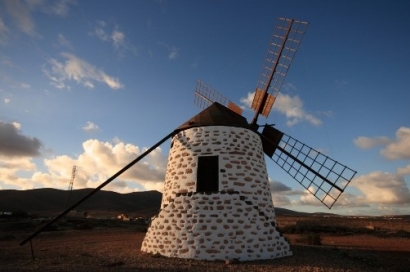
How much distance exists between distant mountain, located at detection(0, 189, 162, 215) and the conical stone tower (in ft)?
203

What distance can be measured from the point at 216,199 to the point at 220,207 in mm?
338

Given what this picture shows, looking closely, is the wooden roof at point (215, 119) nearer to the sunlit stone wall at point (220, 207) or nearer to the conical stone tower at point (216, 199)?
the conical stone tower at point (216, 199)

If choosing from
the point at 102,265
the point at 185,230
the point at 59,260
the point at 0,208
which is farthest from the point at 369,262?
the point at 0,208

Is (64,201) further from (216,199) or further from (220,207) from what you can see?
(220,207)

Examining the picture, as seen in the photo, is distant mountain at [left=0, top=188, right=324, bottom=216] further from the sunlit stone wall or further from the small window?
the small window

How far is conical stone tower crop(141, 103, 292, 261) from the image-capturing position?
10000 millimetres

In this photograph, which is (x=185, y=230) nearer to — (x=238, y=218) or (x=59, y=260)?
(x=238, y=218)

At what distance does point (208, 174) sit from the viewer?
11320mm

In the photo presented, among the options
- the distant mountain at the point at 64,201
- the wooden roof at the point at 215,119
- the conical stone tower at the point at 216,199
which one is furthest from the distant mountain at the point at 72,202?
the conical stone tower at the point at 216,199

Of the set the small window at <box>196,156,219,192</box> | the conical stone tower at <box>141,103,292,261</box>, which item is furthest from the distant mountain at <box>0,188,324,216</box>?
the small window at <box>196,156,219,192</box>

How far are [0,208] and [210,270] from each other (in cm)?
7119

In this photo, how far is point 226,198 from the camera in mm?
10641

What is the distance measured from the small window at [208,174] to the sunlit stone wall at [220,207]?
0.63 feet

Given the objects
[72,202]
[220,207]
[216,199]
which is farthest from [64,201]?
[220,207]
